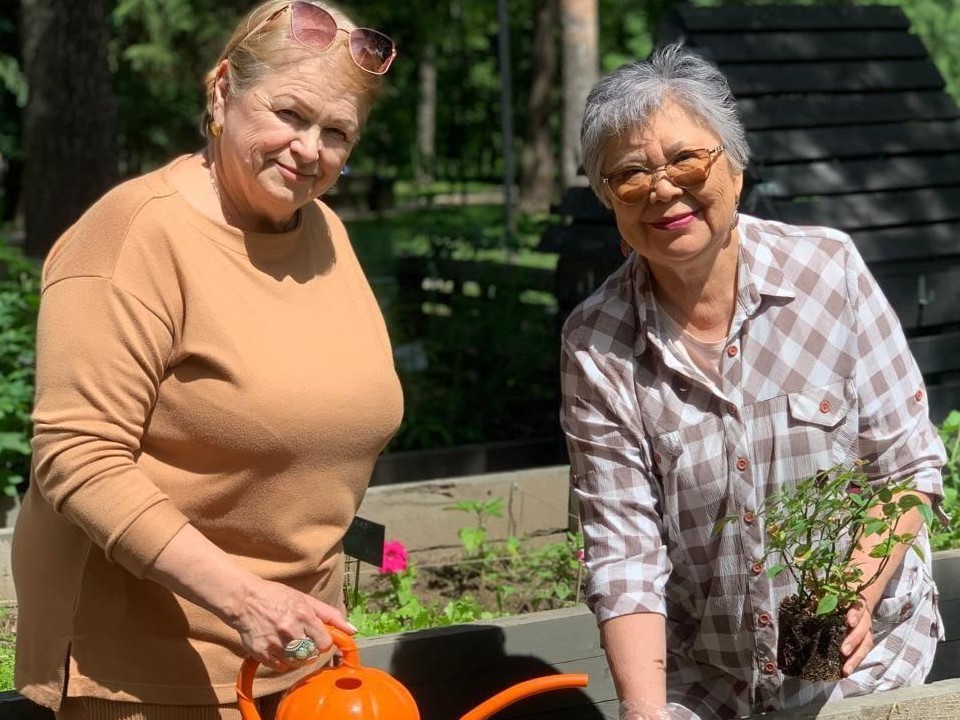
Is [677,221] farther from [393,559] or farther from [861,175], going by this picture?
[861,175]

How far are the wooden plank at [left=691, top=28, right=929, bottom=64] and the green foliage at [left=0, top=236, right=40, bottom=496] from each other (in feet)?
9.74

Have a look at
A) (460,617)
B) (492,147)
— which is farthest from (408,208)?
(460,617)

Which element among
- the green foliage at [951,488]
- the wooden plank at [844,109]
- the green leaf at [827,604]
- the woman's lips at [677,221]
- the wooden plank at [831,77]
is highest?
the wooden plank at [831,77]

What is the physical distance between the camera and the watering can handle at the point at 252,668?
2.01 m

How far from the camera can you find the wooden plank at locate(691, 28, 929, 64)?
5781 mm

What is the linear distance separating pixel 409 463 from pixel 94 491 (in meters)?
3.60

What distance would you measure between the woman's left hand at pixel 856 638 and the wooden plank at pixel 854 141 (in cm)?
325

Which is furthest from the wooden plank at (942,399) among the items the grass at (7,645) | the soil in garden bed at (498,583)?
the grass at (7,645)

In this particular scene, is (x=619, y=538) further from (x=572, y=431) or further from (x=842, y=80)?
(x=842, y=80)

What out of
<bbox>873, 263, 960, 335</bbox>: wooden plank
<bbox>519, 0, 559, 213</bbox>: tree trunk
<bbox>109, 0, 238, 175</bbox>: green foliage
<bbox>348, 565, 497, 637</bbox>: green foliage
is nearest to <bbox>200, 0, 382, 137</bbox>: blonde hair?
<bbox>348, 565, 497, 637</bbox>: green foliage

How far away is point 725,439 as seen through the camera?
97.0 inches

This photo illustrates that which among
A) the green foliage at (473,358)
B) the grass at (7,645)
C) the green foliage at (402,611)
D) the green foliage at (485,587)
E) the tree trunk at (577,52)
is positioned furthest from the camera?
the tree trunk at (577,52)

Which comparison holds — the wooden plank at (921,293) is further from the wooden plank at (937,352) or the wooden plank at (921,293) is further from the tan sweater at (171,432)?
the tan sweater at (171,432)

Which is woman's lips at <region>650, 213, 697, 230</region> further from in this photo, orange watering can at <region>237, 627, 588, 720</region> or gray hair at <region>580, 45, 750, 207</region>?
orange watering can at <region>237, 627, 588, 720</region>
